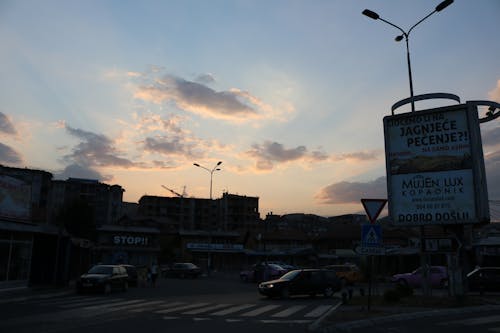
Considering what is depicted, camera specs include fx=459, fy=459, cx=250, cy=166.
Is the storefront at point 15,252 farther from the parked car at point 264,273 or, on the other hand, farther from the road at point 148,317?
the parked car at point 264,273

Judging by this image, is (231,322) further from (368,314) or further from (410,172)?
(410,172)

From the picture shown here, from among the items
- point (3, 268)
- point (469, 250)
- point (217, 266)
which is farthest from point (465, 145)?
point (217, 266)

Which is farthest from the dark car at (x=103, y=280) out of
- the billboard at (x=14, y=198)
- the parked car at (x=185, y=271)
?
the parked car at (x=185, y=271)

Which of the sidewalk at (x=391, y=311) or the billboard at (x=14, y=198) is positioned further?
the billboard at (x=14, y=198)

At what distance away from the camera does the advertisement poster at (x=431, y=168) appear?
1762 centimetres

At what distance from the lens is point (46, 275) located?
96.4 feet

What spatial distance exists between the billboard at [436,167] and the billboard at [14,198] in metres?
20.5

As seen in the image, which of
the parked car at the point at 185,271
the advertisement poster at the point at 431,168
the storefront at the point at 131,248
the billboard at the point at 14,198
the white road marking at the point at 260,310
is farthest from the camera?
the storefront at the point at 131,248

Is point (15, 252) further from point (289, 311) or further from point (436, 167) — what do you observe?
point (436, 167)

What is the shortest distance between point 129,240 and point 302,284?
5310 centimetres

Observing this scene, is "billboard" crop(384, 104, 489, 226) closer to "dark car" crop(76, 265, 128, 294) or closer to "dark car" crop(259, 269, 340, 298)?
"dark car" crop(259, 269, 340, 298)

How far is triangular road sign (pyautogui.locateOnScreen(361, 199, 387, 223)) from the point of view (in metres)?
14.4

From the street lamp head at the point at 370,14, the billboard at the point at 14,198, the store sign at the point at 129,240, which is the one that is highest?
the street lamp head at the point at 370,14

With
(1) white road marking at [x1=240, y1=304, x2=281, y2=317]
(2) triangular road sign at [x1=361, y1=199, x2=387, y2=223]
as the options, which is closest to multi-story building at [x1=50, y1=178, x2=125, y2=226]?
(1) white road marking at [x1=240, y1=304, x2=281, y2=317]
